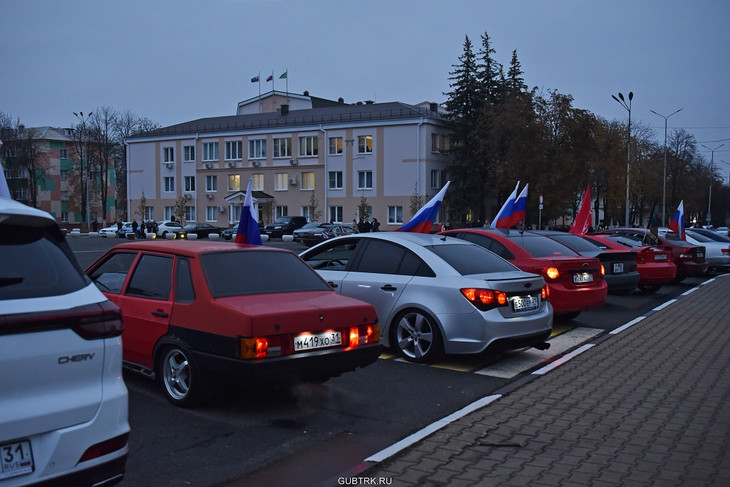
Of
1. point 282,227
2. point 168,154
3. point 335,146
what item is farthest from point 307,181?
point 168,154

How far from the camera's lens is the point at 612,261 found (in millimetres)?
12977

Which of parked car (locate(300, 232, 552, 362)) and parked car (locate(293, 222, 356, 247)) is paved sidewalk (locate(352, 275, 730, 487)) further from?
parked car (locate(293, 222, 356, 247))

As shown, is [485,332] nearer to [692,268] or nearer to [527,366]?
[527,366]

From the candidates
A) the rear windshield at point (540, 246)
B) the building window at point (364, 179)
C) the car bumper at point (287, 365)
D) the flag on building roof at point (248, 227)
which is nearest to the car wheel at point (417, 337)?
the car bumper at point (287, 365)

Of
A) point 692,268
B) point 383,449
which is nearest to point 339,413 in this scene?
point 383,449

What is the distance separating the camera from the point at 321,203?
59.8 meters

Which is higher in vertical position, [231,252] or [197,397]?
[231,252]

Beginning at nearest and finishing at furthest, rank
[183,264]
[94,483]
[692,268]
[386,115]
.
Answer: [94,483] → [183,264] → [692,268] → [386,115]

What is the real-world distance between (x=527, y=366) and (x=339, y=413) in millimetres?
2912

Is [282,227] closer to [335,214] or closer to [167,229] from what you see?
[167,229]

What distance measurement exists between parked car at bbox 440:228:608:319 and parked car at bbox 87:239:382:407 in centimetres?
458

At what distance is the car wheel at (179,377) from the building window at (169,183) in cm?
6467

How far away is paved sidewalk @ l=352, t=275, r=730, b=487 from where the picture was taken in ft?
15.0

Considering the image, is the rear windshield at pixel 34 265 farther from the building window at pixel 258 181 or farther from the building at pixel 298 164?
the building window at pixel 258 181
